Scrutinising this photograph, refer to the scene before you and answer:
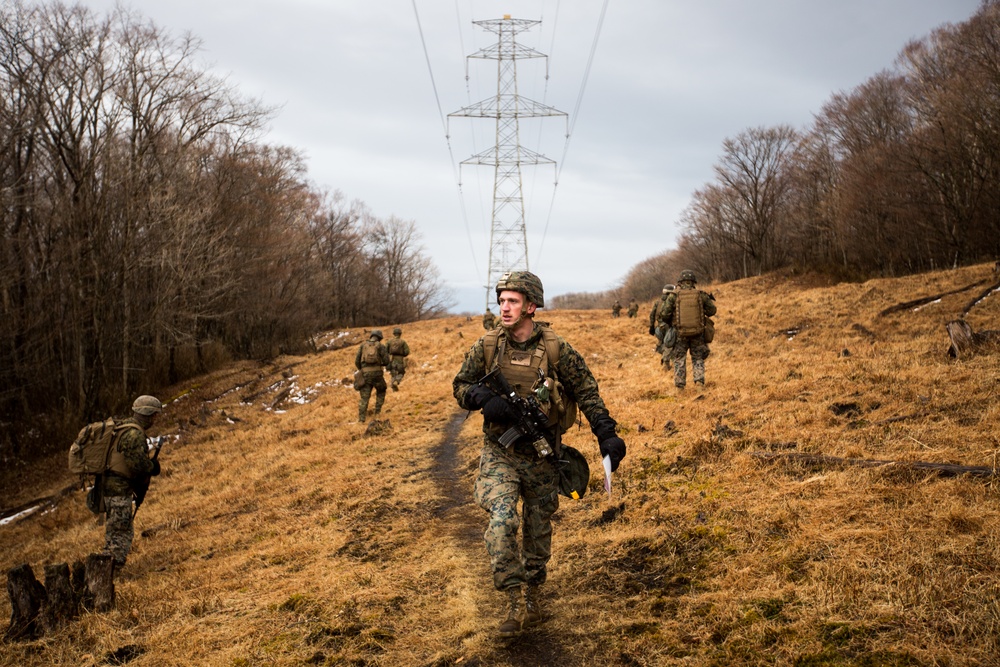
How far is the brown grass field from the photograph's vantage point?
3.79 metres

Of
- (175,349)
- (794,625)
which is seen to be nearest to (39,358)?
(175,349)

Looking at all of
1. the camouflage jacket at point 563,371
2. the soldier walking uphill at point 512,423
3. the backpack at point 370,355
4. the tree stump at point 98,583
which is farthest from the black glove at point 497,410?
the backpack at point 370,355

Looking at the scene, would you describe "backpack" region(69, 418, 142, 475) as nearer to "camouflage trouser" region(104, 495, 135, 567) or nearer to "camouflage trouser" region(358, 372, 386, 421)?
"camouflage trouser" region(104, 495, 135, 567)

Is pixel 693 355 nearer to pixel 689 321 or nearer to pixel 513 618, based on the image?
pixel 689 321

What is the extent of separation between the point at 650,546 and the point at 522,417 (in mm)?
2000

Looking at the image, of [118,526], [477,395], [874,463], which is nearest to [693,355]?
[874,463]

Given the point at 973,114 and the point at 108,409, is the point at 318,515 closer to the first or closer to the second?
the point at 108,409

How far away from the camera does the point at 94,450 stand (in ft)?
24.6

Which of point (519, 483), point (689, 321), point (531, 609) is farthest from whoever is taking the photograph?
point (689, 321)

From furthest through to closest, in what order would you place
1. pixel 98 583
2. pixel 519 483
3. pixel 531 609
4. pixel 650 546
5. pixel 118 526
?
pixel 118 526 → pixel 98 583 → pixel 650 546 → pixel 519 483 → pixel 531 609

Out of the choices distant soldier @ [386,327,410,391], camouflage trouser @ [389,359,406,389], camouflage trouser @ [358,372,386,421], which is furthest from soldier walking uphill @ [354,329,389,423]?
camouflage trouser @ [389,359,406,389]

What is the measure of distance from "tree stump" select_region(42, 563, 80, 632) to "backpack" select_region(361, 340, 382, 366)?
31.0 ft

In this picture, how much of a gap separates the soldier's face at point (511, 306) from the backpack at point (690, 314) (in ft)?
24.4

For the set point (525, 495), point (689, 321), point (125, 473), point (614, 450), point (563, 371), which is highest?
point (689, 321)
